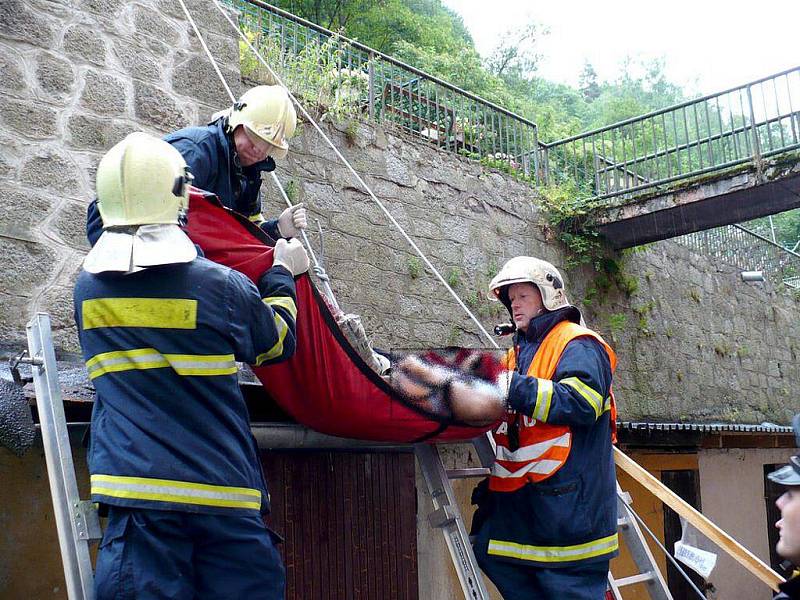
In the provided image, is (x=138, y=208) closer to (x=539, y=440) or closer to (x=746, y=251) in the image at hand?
(x=539, y=440)

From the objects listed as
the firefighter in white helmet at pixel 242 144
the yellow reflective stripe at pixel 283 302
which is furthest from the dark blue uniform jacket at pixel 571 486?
the firefighter in white helmet at pixel 242 144

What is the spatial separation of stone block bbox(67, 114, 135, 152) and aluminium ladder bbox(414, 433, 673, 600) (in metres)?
2.23

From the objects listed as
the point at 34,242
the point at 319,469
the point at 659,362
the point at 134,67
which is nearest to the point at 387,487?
the point at 319,469

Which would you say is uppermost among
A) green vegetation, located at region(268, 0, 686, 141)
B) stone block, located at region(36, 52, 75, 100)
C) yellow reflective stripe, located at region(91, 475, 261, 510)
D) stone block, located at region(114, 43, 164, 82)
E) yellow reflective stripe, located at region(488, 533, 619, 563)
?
green vegetation, located at region(268, 0, 686, 141)

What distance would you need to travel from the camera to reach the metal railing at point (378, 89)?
6508 millimetres

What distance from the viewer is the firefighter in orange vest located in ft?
11.3

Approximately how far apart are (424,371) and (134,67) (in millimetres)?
2451

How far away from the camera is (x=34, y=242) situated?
397cm

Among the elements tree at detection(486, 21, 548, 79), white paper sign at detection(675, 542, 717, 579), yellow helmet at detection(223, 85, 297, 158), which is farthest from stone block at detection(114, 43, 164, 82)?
tree at detection(486, 21, 548, 79)

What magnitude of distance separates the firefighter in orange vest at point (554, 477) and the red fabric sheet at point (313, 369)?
1.42 feet

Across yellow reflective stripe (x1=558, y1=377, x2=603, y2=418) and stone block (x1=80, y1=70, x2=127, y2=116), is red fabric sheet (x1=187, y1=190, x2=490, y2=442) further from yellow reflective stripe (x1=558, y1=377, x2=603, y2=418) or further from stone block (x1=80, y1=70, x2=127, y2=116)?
stone block (x1=80, y1=70, x2=127, y2=116)

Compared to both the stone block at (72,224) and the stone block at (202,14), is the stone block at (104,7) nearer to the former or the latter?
the stone block at (202,14)

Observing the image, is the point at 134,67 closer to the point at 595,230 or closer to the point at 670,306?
the point at 595,230

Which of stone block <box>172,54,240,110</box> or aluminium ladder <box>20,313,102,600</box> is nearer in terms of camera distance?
aluminium ladder <box>20,313,102,600</box>
